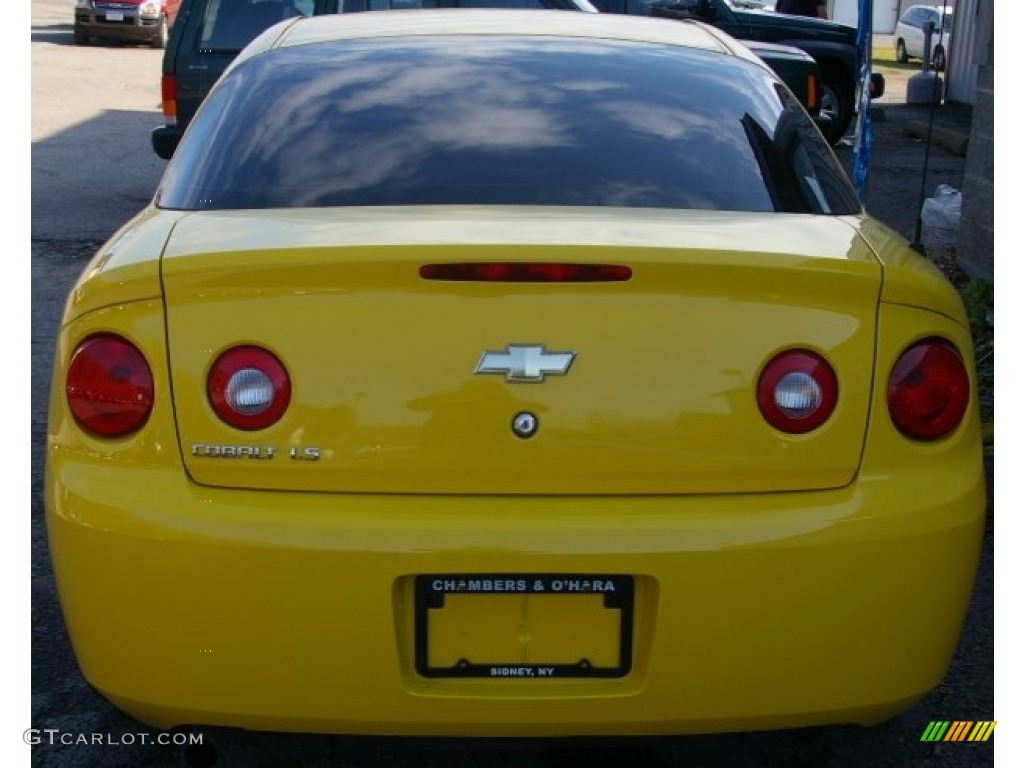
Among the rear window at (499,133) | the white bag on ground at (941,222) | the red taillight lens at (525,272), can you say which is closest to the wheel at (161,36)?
the white bag on ground at (941,222)

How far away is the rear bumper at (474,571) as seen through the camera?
104 inches

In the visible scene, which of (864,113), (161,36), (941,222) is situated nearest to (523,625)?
(864,113)

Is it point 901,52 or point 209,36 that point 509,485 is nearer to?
point 209,36

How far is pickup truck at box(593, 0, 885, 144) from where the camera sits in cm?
1445

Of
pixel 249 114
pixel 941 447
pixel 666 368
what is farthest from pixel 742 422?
pixel 249 114

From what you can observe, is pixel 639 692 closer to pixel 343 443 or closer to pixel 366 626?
pixel 366 626

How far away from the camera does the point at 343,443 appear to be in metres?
2.71

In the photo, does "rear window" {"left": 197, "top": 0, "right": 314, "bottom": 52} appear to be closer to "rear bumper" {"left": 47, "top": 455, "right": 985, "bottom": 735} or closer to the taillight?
the taillight

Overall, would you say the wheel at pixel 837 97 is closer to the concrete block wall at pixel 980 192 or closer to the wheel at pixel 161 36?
the concrete block wall at pixel 980 192

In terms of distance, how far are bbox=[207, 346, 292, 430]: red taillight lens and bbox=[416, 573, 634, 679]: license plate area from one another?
43 centimetres

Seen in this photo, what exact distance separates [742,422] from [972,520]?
1.78ft

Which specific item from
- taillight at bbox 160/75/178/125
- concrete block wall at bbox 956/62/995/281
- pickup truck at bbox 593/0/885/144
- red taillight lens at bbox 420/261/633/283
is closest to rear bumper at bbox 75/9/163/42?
pickup truck at bbox 593/0/885/144

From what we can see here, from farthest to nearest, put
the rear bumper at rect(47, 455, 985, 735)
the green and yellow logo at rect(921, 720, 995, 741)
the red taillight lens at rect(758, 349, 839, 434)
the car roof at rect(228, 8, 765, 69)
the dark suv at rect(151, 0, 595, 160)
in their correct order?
the dark suv at rect(151, 0, 595, 160)
the car roof at rect(228, 8, 765, 69)
the green and yellow logo at rect(921, 720, 995, 741)
the red taillight lens at rect(758, 349, 839, 434)
the rear bumper at rect(47, 455, 985, 735)

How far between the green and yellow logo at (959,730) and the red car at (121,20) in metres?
23.8
